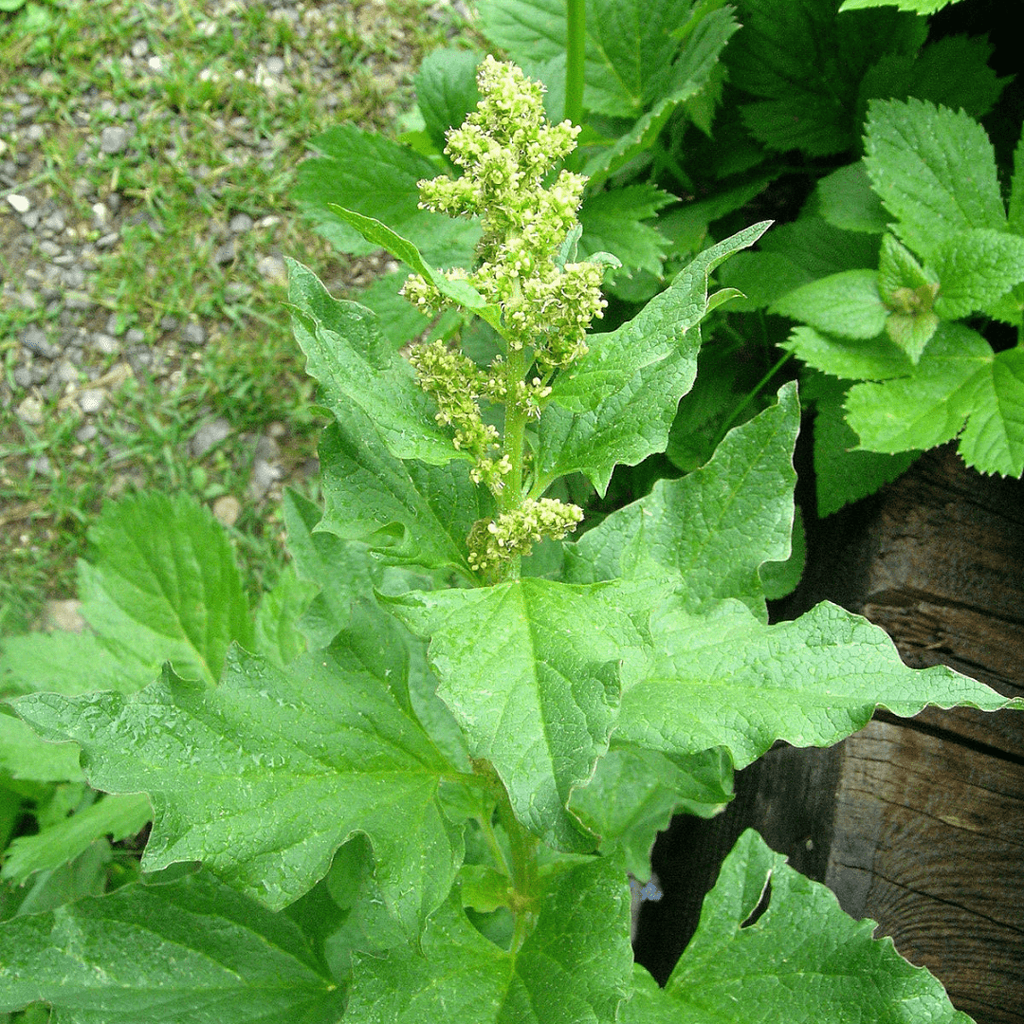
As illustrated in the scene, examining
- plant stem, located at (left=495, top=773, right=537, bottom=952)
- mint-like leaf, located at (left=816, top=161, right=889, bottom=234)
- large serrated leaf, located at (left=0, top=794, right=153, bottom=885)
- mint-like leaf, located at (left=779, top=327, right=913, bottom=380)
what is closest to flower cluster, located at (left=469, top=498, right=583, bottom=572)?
plant stem, located at (left=495, top=773, right=537, bottom=952)

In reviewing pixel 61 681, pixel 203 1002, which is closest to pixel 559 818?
pixel 203 1002

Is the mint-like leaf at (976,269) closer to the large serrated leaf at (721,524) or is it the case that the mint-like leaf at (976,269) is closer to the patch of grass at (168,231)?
the large serrated leaf at (721,524)

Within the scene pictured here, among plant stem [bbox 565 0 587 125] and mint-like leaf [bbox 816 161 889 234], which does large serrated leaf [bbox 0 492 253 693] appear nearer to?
plant stem [bbox 565 0 587 125]

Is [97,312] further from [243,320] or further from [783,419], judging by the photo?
[783,419]

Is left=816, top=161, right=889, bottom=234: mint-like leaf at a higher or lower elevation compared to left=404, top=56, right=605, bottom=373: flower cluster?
lower

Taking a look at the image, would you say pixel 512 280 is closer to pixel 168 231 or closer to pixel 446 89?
pixel 446 89

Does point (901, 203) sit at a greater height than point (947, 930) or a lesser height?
greater

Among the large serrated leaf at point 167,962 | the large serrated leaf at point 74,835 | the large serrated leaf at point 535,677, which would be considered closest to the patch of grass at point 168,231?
the large serrated leaf at point 74,835
